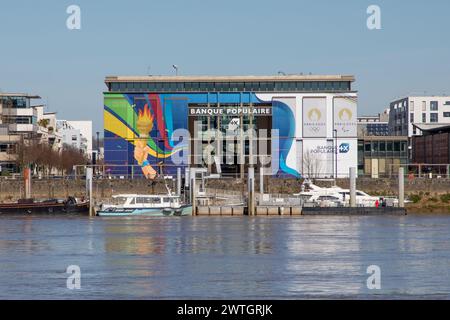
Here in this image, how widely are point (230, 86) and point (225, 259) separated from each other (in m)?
96.6

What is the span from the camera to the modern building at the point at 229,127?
483 feet

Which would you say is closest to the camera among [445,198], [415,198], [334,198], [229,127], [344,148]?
[334,198]

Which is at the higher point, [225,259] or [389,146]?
[389,146]

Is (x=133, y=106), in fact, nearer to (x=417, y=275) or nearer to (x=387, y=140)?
(x=387, y=140)

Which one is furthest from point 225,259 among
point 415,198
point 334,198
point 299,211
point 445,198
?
point 445,198

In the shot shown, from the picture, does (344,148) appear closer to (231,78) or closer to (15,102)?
(231,78)

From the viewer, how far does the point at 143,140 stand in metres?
148

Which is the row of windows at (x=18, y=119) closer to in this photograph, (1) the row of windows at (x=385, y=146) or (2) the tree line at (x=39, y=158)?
(2) the tree line at (x=39, y=158)

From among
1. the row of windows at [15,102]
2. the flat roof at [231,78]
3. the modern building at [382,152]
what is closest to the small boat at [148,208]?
the flat roof at [231,78]

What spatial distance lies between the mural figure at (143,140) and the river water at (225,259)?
51816 millimetres

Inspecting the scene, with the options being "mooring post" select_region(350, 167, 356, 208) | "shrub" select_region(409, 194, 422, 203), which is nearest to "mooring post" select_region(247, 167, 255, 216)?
"mooring post" select_region(350, 167, 356, 208)

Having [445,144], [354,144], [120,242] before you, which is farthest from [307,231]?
[445,144]

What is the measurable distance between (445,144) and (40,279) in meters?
117

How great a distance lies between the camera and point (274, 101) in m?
149
